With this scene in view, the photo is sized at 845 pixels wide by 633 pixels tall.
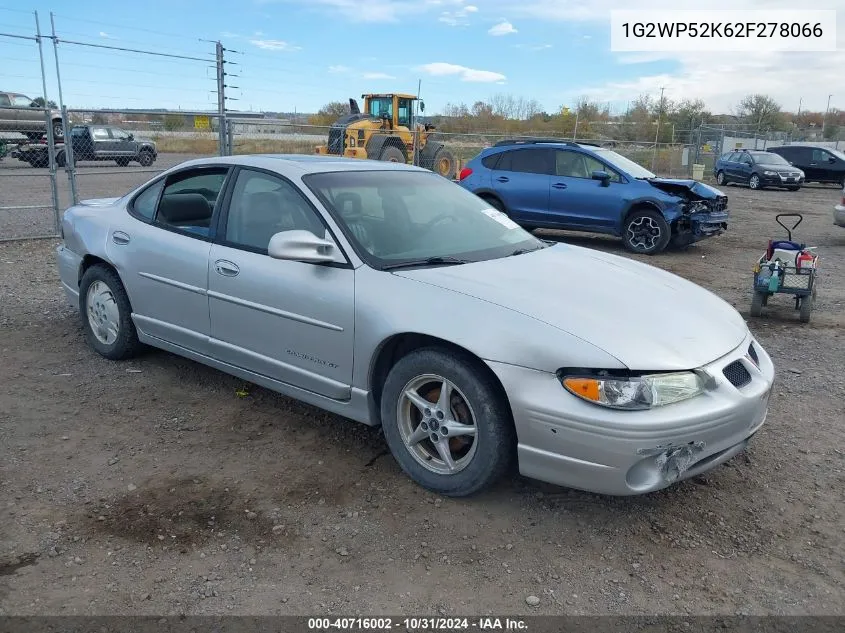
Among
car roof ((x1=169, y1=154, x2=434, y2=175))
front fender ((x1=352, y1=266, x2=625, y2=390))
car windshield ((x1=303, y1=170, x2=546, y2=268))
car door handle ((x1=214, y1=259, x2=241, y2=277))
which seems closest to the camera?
→ front fender ((x1=352, y1=266, x2=625, y2=390))

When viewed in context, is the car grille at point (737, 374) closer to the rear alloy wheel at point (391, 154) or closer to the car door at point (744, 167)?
the rear alloy wheel at point (391, 154)

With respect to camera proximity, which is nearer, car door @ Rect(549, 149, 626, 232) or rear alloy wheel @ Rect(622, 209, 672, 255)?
rear alloy wheel @ Rect(622, 209, 672, 255)

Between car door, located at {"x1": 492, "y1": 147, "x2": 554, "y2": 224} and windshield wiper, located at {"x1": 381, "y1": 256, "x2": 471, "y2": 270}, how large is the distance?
799 centimetres

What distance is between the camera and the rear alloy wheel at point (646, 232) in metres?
10.9

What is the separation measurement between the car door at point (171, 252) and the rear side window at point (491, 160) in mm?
7908

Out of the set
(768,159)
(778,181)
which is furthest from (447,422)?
(768,159)

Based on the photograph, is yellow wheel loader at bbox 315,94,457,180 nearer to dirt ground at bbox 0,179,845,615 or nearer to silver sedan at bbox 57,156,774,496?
silver sedan at bbox 57,156,774,496

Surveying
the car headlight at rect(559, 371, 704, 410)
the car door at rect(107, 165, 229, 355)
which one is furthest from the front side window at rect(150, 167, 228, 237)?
the car headlight at rect(559, 371, 704, 410)

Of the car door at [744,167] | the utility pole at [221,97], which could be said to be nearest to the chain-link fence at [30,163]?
the utility pole at [221,97]

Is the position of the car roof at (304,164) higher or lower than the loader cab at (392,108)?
lower

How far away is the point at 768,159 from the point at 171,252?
25.6 meters

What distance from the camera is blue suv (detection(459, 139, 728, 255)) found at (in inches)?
430

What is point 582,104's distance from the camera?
4372 cm

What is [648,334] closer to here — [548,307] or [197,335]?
[548,307]
